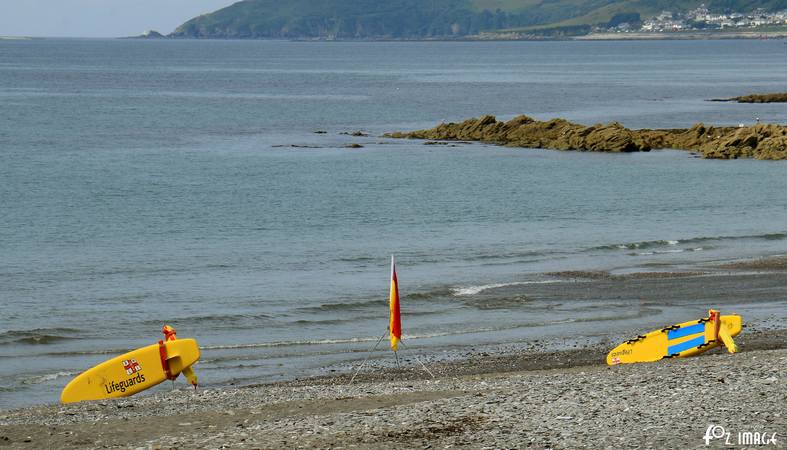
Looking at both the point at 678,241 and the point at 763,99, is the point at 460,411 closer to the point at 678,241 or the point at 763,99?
the point at 678,241

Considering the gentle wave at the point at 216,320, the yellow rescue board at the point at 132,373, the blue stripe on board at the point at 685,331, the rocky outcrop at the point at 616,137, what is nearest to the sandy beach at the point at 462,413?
the yellow rescue board at the point at 132,373

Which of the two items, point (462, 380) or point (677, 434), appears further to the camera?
point (462, 380)

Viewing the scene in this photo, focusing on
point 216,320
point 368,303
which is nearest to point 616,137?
point 368,303

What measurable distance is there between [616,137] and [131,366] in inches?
2153

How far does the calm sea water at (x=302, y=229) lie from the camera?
26.5 m

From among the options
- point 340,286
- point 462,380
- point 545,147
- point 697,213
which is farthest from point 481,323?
point 545,147

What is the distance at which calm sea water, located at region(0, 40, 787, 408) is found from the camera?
26547 mm

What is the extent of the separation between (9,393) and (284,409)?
7371 mm

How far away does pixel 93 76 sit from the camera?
176 metres

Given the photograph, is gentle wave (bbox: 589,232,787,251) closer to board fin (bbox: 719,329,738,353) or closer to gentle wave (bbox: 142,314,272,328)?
gentle wave (bbox: 142,314,272,328)

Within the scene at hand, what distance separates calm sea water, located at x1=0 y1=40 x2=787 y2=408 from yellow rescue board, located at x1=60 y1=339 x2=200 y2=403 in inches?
57.2

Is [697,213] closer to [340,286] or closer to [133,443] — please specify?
[340,286]

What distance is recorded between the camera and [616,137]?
71188 mm

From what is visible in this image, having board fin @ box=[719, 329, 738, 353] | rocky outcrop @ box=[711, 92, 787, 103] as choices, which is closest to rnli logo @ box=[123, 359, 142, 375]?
board fin @ box=[719, 329, 738, 353]
